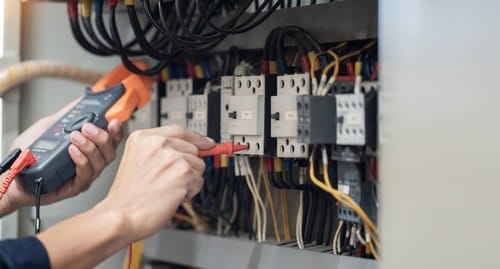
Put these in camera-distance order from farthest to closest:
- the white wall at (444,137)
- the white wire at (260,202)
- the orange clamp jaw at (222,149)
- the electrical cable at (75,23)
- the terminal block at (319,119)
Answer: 1. the electrical cable at (75,23)
2. the white wire at (260,202)
3. the orange clamp jaw at (222,149)
4. the terminal block at (319,119)
5. the white wall at (444,137)

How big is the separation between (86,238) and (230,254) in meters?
0.48

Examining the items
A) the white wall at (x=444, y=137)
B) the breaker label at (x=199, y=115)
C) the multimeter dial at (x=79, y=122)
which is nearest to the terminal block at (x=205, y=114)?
the breaker label at (x=199, y=115)

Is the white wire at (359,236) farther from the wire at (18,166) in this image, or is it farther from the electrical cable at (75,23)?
the electrical cable at (75,23)

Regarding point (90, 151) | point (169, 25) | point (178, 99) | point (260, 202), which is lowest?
point (260, 202)

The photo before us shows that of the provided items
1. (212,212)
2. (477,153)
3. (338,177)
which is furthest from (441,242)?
(212,212)

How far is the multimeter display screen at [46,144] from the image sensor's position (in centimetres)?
116

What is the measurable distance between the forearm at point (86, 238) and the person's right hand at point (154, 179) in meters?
0.02

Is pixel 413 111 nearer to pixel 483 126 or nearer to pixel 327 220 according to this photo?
pixel 483 126

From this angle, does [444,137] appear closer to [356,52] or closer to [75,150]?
[356,52]

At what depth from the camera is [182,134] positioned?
0.98 meters

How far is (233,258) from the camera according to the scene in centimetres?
128

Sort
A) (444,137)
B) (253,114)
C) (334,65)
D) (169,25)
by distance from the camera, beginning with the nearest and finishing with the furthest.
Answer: (444,137), (334,65), (253,114), (169,25)

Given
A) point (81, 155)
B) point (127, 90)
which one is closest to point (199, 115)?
point (127, 90)

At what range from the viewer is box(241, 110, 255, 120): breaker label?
114 centimetres
